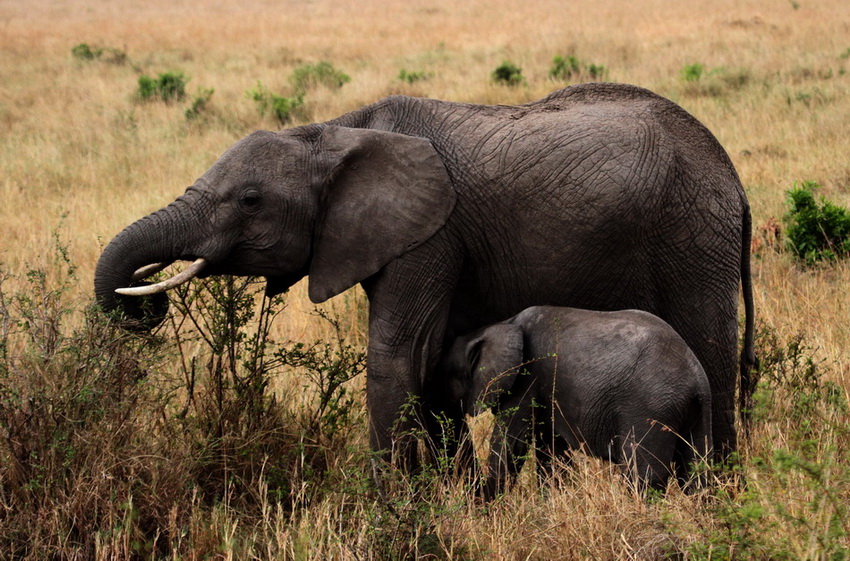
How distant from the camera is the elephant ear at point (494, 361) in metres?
4.78

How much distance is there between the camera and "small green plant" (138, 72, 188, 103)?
16.2m

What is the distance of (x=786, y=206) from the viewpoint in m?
9.36

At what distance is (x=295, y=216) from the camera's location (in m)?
4.75

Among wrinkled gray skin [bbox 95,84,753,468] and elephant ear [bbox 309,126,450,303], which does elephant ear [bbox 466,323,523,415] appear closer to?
wrinkled gray skin [bbox 95,84,753,468]

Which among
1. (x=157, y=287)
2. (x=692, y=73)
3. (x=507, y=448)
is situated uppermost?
(x=157, y=287)

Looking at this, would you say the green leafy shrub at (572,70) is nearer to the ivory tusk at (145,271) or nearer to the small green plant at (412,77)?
the small green plant at (412,77)

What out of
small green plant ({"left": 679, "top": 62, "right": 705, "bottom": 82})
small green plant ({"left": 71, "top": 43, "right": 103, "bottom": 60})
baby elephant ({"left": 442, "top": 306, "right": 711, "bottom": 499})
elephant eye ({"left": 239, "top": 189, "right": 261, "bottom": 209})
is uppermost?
elephant eye ({"left": 239, "top": 189, "right": 261, "bottom": 209})

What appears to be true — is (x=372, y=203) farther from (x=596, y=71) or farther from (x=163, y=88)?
(x=163, y=88)

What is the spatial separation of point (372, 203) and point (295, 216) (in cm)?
36

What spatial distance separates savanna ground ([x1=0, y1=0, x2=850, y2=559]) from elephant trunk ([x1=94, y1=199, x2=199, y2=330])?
0.42 feet

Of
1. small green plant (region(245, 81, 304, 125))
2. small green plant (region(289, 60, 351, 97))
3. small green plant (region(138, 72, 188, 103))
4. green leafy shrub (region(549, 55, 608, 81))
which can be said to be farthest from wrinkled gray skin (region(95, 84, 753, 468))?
small green plant (region(138, 72, 188, 103))

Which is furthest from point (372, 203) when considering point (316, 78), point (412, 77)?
point (316, 78)

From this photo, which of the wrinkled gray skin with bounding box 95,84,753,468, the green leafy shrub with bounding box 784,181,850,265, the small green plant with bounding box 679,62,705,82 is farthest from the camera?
the small green plant with bounding box 679,62,705,82

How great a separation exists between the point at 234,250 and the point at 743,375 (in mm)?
2674
